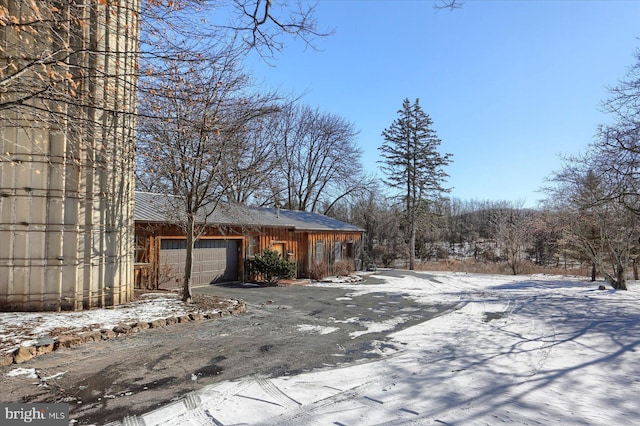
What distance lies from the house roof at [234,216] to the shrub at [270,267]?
1.52m

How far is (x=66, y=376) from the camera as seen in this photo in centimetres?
461

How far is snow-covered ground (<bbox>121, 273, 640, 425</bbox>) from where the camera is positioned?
3.57 m

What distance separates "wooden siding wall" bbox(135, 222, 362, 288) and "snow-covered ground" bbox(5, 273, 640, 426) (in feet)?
16.4

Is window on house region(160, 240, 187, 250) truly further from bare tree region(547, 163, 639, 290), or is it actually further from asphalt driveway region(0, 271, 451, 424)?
bare tree region(547, 163, 639, 290)

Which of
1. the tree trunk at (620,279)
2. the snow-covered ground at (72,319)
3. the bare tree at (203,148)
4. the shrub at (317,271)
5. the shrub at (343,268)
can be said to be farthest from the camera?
the shrub at (343,268)

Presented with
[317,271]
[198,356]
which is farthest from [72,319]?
[317,271]

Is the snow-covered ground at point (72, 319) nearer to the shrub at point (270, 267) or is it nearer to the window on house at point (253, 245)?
the shrub at point (270, 267)

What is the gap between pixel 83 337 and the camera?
6.09 metres

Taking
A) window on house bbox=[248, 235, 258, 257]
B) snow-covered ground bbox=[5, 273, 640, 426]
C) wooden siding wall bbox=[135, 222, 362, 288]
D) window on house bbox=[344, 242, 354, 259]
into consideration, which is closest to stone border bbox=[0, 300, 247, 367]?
snow-covered ground bbox=[5, 273, 640, 426]

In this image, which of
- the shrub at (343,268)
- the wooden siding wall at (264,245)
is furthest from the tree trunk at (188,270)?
the shrub at (343,268)

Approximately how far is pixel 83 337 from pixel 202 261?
7.94 metres

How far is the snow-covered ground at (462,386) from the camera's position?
3.57 metres

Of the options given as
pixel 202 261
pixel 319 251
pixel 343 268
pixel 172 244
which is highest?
pixel 172 244
